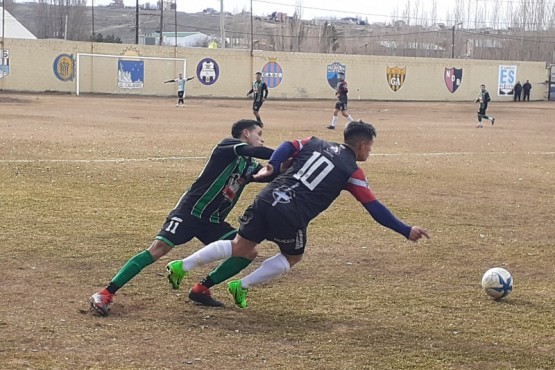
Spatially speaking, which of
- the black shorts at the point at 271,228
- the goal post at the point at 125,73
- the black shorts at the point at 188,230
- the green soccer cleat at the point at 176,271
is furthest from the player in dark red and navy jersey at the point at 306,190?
the goal post at the point at 125,73

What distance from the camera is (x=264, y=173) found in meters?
6.38

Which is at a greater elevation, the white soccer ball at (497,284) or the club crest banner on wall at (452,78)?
the club crest banner on wall at (452,78)

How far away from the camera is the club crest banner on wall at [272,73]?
57281 millimetres

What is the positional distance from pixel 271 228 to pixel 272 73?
51.9 meters

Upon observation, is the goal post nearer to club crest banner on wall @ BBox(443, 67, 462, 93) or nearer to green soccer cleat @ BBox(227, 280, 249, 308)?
club crest banner on wall @ BBox(443, 67, 462, 93)

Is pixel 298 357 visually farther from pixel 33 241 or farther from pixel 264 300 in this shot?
pixel 33 241

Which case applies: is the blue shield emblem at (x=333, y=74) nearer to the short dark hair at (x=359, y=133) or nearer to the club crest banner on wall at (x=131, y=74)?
the club crest banner on wall at (x=131, y=74)

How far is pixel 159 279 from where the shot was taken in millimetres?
7598

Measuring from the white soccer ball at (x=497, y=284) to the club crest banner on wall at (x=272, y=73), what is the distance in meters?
50.5

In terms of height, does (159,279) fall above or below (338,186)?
below

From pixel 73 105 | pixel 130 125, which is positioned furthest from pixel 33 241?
pixel 73 105

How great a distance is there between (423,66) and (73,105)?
32.8 m

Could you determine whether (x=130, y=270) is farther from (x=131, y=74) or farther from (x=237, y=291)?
(x=131, y=74)

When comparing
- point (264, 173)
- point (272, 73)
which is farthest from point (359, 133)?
point (272, 73)
